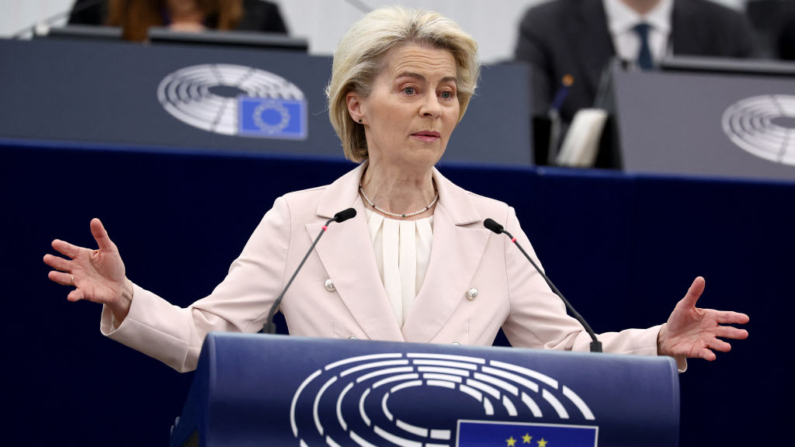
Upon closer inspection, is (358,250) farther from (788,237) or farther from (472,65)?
(788,237)

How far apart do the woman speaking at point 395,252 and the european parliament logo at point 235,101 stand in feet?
2.84

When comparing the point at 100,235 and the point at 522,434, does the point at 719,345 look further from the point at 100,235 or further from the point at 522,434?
the point at 100,235

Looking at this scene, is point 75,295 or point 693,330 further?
point 693,330

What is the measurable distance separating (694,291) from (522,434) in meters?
0.49

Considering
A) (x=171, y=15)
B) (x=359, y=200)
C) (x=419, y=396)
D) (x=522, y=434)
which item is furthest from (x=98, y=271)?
(x=171, y=15)

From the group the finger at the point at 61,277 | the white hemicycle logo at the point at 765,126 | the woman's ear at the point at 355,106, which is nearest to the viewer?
the finger at the point at 61,277

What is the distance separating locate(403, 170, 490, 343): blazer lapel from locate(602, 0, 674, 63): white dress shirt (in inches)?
85.9

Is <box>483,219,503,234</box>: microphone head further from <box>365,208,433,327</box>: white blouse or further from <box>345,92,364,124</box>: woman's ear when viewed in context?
<box>345,92,364,124</box>: woman's ear

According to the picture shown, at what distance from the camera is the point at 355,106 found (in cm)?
230

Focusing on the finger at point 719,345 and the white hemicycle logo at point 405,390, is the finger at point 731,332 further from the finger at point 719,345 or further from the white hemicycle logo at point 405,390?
the white hemicycle logo at point 405,390

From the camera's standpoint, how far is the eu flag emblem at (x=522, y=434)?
158 centimetres

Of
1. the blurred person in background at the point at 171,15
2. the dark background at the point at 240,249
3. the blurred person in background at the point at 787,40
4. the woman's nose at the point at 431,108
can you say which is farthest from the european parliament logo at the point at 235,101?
the blurred person in background at the point at 787,40

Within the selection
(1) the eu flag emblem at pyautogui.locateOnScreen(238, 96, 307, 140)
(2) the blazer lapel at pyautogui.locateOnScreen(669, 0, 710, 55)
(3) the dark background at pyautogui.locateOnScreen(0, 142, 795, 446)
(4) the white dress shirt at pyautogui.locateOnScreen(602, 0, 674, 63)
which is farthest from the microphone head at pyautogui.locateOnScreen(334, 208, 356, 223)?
(2) the blazer lapel at pyautogui.locateOnScreen(669, 0, 710, 55)

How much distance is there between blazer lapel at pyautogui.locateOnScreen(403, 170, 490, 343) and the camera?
2.10 m
